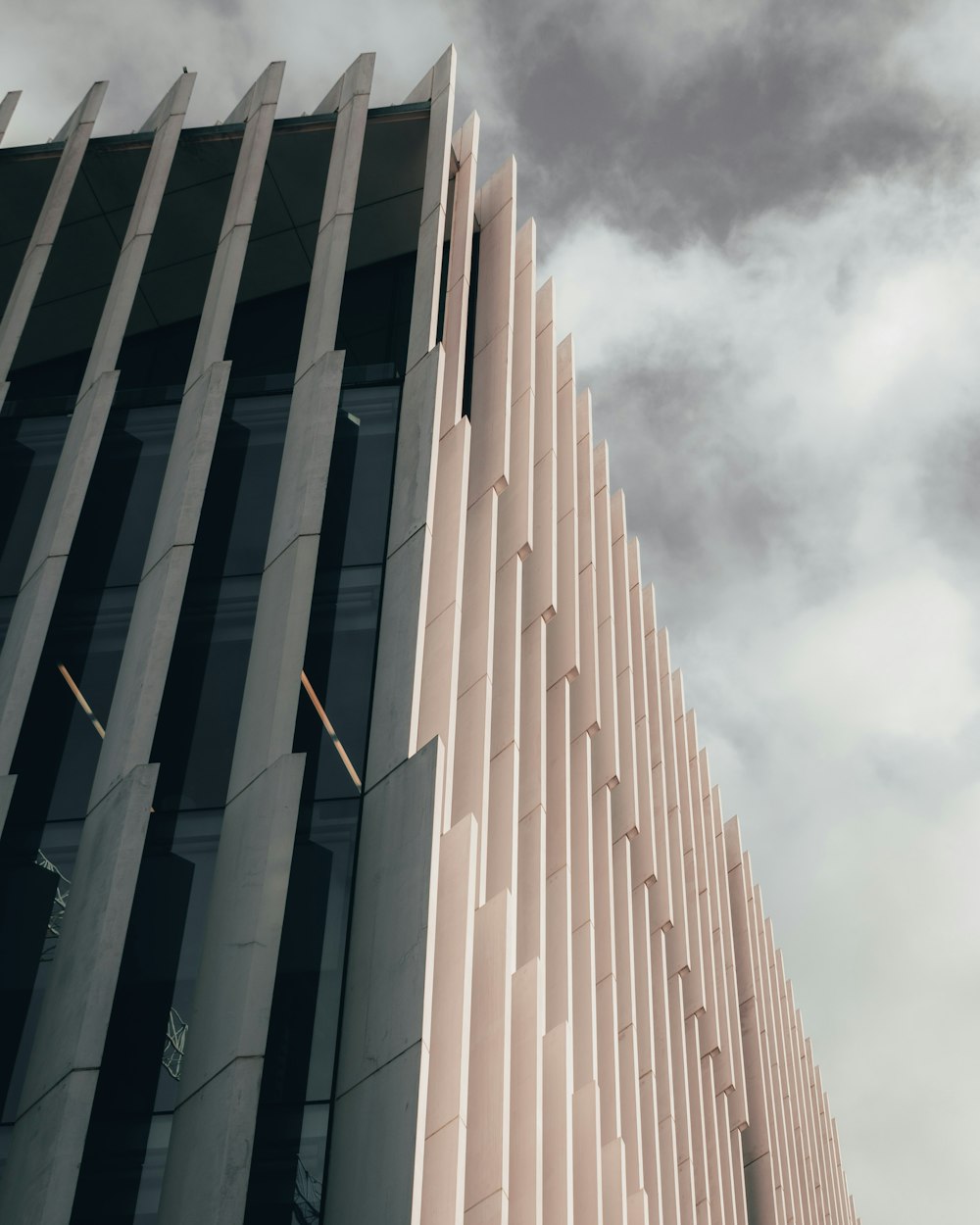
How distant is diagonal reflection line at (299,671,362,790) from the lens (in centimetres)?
1542

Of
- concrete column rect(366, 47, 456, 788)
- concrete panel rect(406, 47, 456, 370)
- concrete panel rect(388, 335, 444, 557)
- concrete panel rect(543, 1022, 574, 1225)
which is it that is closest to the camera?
concrete column rect(366, 47, 456, 788)

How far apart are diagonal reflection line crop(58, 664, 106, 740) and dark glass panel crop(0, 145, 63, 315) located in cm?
872

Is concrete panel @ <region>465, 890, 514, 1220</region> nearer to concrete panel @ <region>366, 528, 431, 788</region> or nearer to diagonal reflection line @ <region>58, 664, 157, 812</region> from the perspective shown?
concrete panel @ <region>366, 528, 431, 788</region>

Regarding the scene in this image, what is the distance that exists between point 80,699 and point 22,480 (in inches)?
171

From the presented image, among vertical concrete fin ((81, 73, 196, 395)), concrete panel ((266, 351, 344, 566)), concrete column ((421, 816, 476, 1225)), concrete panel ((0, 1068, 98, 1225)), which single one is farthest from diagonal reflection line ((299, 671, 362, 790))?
vertical concrete fin ((81, 73, 196, 395))

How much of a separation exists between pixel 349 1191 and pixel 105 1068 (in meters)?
2.76

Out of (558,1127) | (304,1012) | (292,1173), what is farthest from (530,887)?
(292,1173)

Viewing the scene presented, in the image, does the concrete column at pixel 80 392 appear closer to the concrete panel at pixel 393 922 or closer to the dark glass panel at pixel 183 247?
the dark glass panel at pixel 183 247

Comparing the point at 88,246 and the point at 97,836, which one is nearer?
the point at 97,836

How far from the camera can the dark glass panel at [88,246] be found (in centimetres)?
2223

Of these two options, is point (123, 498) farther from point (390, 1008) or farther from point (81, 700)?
point (390, 1008)

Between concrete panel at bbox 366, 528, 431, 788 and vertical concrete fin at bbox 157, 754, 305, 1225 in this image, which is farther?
concrete panel at bbox 366, 528, 431, 788

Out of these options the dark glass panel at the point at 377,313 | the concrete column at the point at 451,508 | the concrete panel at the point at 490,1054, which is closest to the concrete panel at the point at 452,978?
the concrete panel at the point at 490,1054

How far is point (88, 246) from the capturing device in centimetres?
2331
